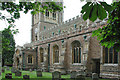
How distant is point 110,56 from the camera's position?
13.8m

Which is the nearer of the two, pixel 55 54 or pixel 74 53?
pixel 74 53

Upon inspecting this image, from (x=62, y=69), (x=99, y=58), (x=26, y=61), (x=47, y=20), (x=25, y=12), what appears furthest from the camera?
(x=47, y=20)

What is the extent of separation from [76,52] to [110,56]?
5.57 m

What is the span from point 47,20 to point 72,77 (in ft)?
83.9

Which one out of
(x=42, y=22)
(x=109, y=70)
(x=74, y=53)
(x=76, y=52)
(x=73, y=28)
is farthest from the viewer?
(x=42, y=22)

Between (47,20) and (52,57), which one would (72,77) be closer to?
(52,57)

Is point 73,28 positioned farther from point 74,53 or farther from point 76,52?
point 76,52

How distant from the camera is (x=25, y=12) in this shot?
605 cm

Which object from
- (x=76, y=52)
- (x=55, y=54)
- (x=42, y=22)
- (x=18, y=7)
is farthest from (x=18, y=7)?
(x=42, y=22)

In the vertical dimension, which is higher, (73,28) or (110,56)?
(73,28)

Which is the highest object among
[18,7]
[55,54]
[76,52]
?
[18,7]

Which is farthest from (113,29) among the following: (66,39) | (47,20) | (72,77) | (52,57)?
(47,20)

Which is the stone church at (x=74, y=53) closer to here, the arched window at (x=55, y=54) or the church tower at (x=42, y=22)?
the arched window at (x=55, y=54)

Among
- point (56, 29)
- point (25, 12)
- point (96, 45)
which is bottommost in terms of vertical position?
point (96, 45)
